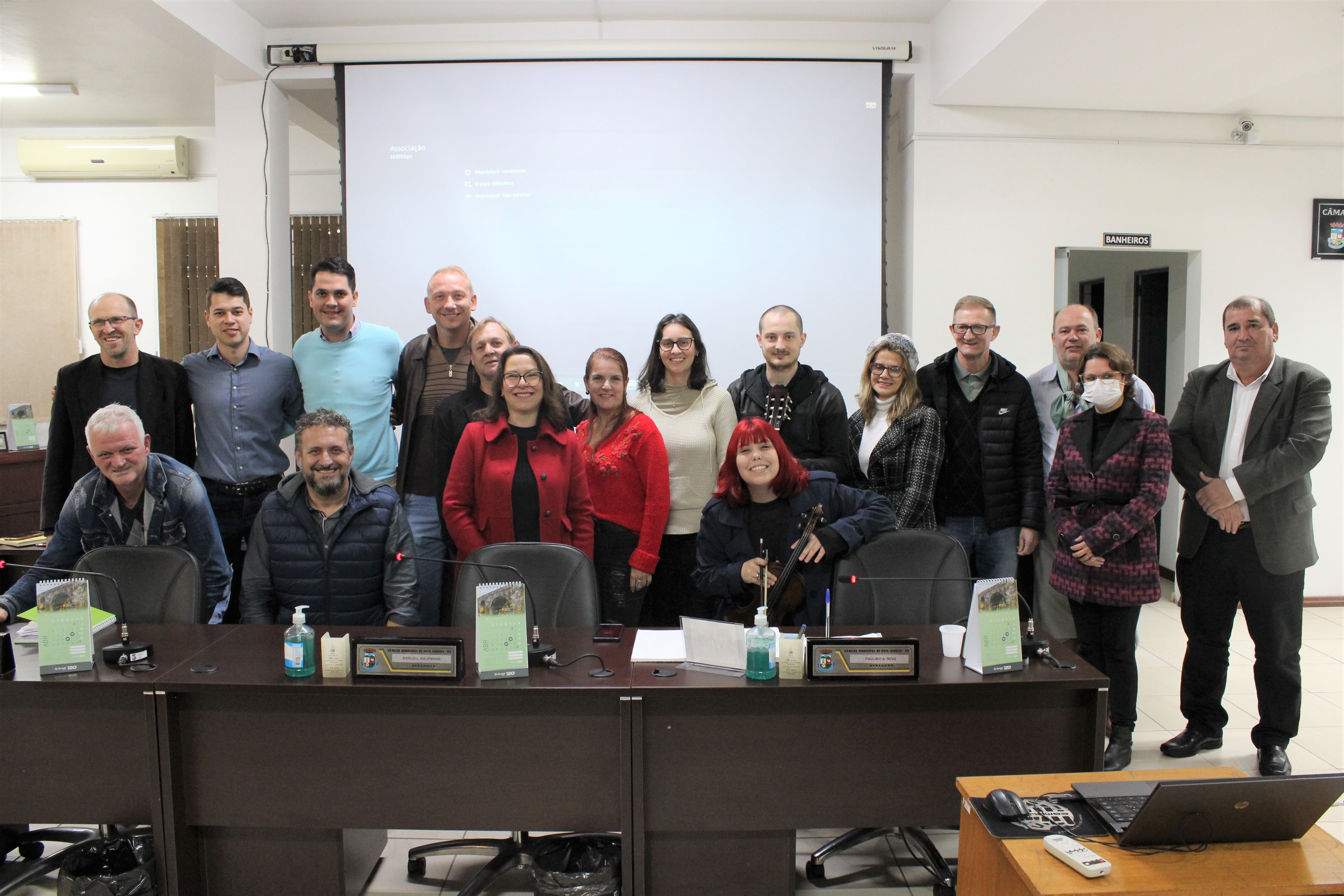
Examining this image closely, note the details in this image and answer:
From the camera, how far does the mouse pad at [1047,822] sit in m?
1.45

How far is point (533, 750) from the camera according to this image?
6.48 ft

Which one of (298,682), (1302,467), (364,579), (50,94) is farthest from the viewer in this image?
(50,94)

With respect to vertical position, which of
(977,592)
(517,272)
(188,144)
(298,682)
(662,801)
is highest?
(188,144)

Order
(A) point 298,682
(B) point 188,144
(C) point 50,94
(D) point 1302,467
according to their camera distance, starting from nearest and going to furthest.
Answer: (A) point 298,682 < (D) point 1302,467 < (C) point 50,94 < (B) point 188,144

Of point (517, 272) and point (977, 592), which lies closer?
point (977, 592)

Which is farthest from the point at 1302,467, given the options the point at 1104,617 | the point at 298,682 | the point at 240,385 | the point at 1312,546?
the point at 240,385

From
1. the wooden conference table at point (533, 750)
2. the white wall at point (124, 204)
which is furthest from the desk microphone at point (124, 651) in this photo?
the white wall at point (124, 204)

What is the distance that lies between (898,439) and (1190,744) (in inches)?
61.6

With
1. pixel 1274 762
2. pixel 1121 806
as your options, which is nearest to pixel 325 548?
pixel 1121 806

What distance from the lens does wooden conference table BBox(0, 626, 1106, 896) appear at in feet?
6.46

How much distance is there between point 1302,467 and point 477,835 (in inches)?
114

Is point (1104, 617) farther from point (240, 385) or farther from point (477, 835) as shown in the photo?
point (240, 385)

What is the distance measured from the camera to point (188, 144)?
5.86 meters

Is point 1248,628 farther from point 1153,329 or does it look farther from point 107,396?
point 107,396
